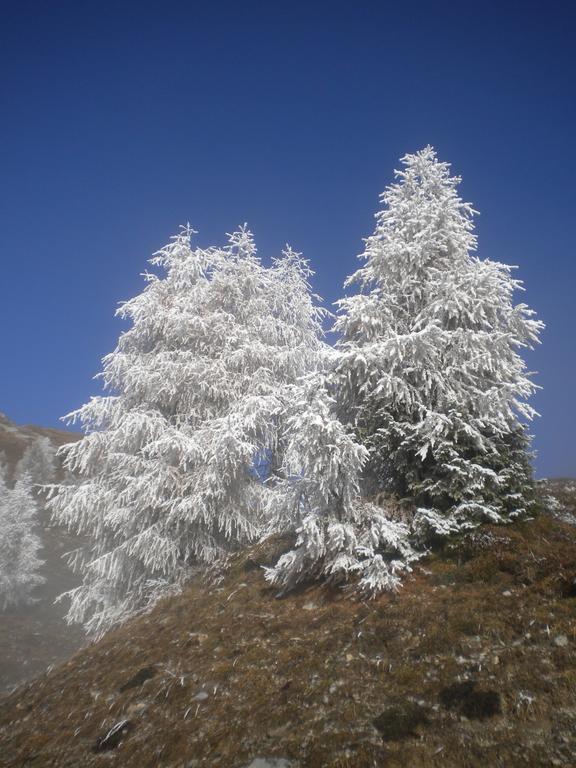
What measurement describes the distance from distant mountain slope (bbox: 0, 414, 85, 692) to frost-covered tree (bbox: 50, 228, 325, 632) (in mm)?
7891

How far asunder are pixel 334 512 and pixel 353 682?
3.09 meters

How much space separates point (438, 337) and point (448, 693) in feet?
20.2

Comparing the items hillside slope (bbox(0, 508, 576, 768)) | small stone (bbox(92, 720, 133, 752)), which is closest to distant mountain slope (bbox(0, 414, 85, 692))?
hillside slope (bbox(0, 508, 576, 768))

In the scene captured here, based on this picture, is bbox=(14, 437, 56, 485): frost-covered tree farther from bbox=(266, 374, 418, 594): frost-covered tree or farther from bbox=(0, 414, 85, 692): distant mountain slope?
bbox=(266, 374, 418, 594): frost-covered tree

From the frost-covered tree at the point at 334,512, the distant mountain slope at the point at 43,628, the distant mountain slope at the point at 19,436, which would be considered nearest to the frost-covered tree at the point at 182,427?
the frost-covered tree at the point at 334,512

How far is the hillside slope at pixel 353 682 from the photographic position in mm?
5211

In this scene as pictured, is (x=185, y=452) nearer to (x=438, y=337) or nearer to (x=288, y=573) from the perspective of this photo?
(x=288, y=573)

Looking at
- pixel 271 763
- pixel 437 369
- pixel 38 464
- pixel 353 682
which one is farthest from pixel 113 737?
pixel 38 464

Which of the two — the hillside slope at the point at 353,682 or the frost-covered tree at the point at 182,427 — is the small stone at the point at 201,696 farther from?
the frost-covered tree at the point at 182,427

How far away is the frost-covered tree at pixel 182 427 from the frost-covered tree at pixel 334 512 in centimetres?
254

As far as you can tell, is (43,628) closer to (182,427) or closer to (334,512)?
(182,427)

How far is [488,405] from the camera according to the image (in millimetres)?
9453

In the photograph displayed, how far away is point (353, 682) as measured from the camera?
21.2ft

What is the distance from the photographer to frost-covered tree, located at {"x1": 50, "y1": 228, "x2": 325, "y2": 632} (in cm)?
1251
